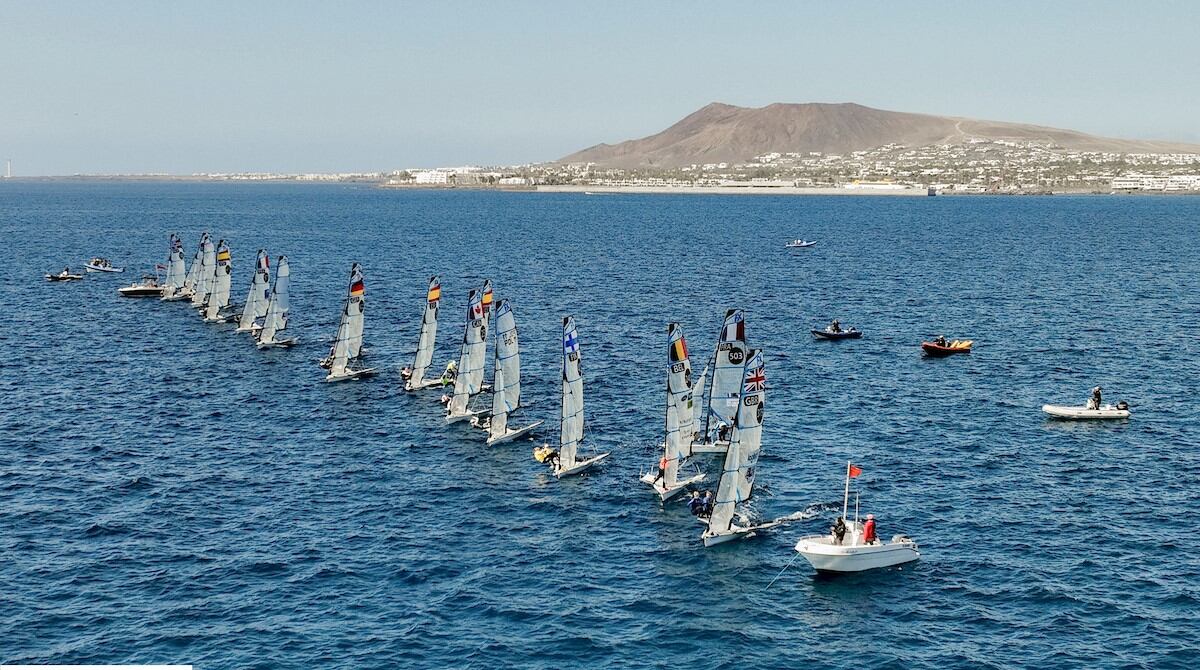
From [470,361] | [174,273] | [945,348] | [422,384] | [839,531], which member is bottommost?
[839,531]

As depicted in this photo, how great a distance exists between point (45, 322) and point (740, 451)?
106m

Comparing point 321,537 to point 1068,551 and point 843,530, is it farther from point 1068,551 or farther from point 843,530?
point 1068,551

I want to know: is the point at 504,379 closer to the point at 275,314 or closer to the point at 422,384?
the point at 422,384

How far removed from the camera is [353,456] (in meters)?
81.6

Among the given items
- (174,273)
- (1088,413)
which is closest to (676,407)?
(1088,413)

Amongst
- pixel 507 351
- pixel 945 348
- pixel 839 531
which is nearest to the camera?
pixel 839 531

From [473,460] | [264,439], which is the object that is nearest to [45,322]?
[264,439]

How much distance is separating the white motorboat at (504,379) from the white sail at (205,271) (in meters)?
72.1

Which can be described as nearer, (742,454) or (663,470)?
(742,454)

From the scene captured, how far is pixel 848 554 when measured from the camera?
59594mm

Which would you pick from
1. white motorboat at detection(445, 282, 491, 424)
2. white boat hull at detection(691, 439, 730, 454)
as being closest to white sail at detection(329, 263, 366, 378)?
white motorboat at detection(445, 282, 491, 424)

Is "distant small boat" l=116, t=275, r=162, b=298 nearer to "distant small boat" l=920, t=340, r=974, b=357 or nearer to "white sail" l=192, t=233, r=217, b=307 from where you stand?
"white sail" l=192, t=233, r=217, b=307

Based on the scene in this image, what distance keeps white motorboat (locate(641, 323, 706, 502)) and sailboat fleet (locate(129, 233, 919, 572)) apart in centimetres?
6

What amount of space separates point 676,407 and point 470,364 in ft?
73.7
